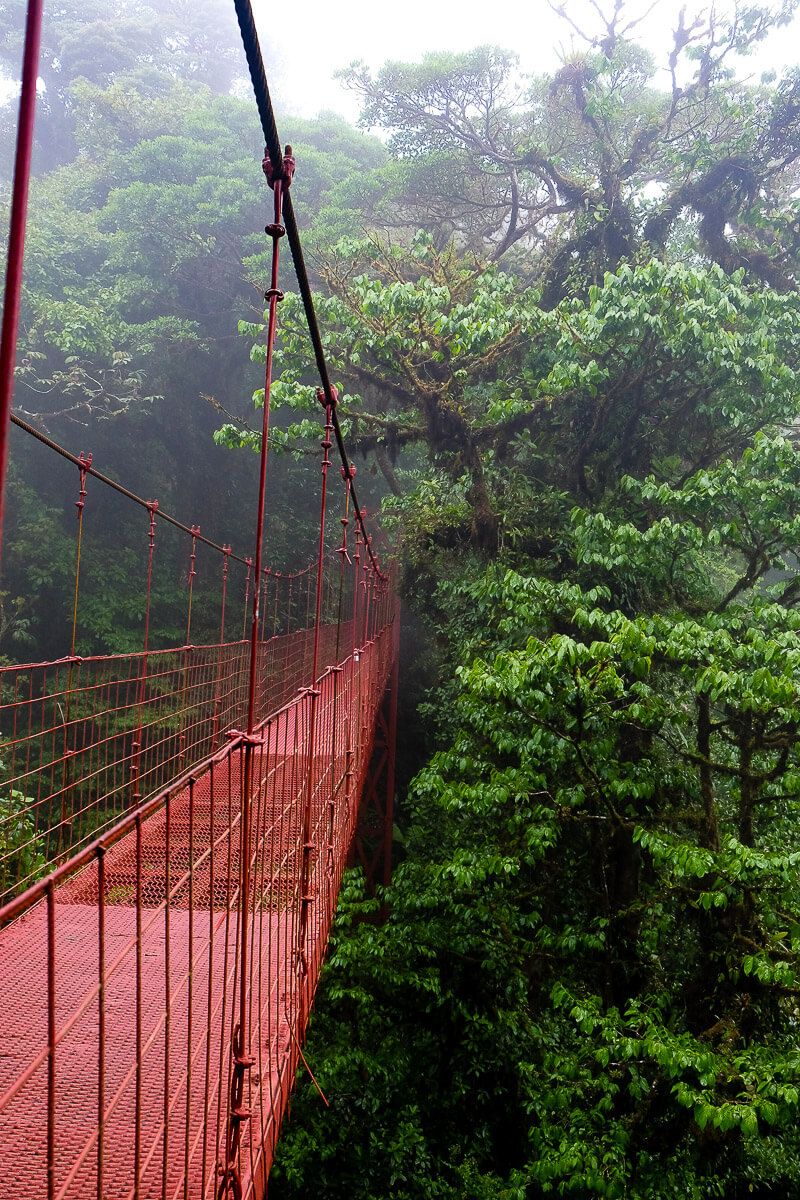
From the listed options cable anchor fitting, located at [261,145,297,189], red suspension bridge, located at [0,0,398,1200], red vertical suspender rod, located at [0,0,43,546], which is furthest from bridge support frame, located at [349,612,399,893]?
red vertical suspender rod, located at [0,0,43,546]

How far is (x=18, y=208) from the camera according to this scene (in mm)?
510

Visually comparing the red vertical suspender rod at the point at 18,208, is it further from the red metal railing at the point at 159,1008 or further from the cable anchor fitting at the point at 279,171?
the cable anchor fitting at the point at 279,171

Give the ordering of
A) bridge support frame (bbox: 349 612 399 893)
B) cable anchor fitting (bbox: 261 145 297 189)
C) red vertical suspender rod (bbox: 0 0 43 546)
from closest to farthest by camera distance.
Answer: red vertical suspender rod (bbox: 0 0 43 546) < cable anchor fitting (bbox: 261 145 297 189) < bridge support frame (bbox: 349 612 399 893)

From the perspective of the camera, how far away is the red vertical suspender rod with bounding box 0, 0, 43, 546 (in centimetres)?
45

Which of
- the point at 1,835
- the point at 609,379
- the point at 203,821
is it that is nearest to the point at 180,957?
the point at 203,821

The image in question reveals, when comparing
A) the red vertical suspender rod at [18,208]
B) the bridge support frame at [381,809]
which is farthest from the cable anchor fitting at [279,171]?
the bridge support frame at [381,809]

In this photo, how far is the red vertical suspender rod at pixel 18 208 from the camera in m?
0.45

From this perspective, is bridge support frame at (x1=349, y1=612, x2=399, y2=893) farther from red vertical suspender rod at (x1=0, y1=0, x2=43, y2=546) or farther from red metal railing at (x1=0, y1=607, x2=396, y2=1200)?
red vertical suspender rod at (x1=0, y1=0, x2=43, y2=546)

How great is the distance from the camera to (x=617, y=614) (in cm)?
379

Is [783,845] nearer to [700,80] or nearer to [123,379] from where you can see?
[700,80]

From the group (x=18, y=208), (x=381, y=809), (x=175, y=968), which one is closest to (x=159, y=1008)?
(x=175, y=968)

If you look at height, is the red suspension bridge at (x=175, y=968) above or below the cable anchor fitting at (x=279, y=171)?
below

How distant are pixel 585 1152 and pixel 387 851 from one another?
3414 mm

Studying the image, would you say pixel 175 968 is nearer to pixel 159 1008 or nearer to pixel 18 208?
pixel 159 1008
